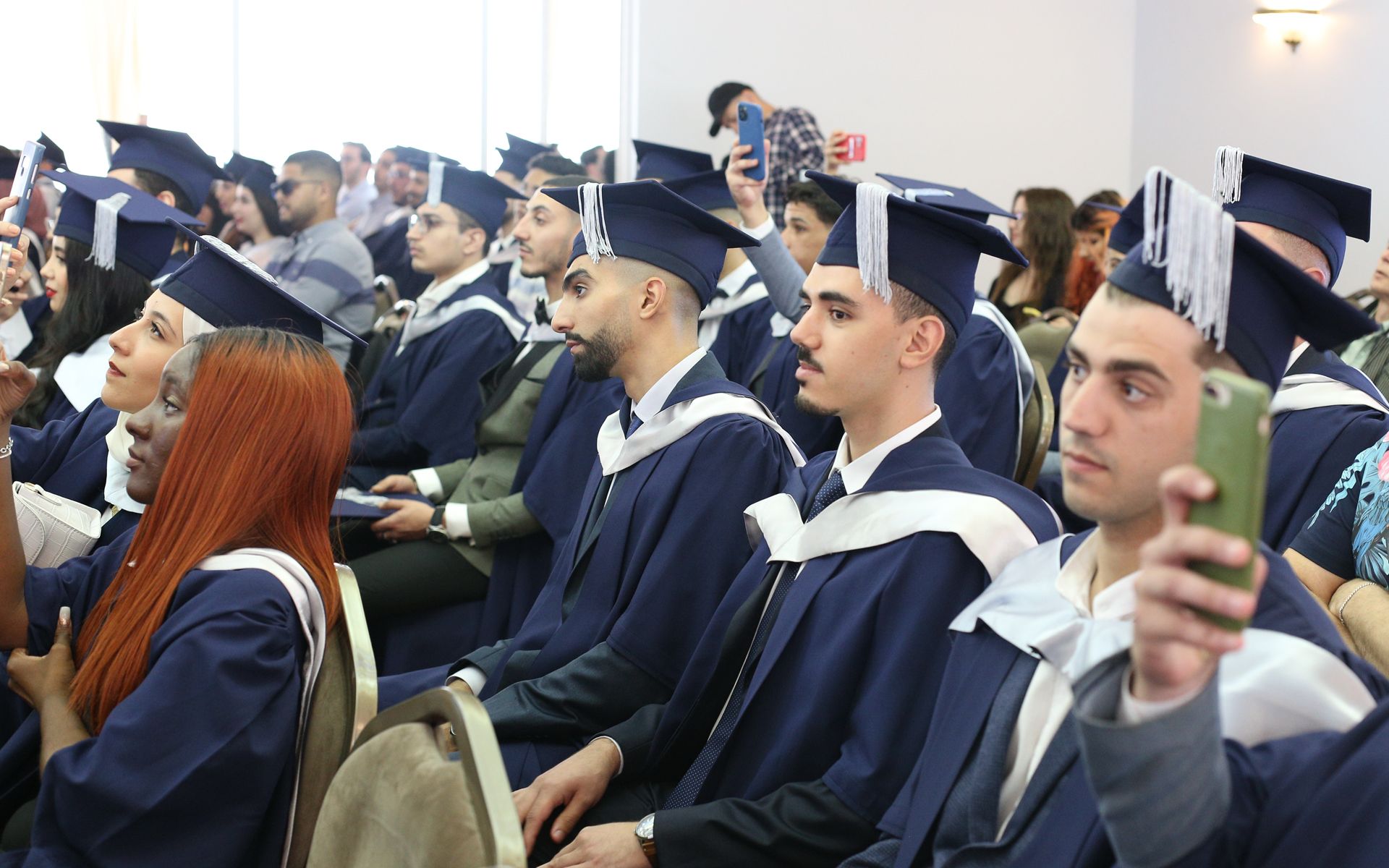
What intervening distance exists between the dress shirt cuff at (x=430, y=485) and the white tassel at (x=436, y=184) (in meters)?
1.59

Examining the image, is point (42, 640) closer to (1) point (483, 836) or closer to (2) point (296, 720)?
(2) point (296, 720)

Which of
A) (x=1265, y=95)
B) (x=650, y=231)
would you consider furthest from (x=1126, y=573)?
(x=1265, y=95)

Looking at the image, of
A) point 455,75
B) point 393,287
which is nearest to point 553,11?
point 455,75

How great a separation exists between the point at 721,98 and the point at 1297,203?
225 inches

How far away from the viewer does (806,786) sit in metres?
2.01

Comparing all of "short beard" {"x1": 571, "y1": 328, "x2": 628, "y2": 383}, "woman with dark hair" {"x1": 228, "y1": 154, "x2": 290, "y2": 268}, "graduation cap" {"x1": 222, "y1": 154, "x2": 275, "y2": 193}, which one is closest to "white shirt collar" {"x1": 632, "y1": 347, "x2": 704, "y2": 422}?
"short beard" {"x1": 571, "y1": 328, "x2": 628, "y2": 383}

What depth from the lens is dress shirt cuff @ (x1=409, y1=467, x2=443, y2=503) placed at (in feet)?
14.5

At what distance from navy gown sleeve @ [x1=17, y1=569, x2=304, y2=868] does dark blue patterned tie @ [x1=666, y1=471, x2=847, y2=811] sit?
2.23ft

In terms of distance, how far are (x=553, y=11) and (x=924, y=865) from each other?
9.13 m

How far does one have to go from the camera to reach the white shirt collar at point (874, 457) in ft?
7.47

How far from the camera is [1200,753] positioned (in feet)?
3.64

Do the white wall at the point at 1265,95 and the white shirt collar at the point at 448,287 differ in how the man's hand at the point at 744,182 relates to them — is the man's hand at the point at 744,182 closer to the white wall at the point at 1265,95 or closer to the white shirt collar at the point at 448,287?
the white shirt collar at the point at 448,287

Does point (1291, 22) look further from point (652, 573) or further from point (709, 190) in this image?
point (652, 573)

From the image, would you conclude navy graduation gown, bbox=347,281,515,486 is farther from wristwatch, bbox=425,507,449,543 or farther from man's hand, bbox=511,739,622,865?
man's hand, bbox=511,739,622,865
